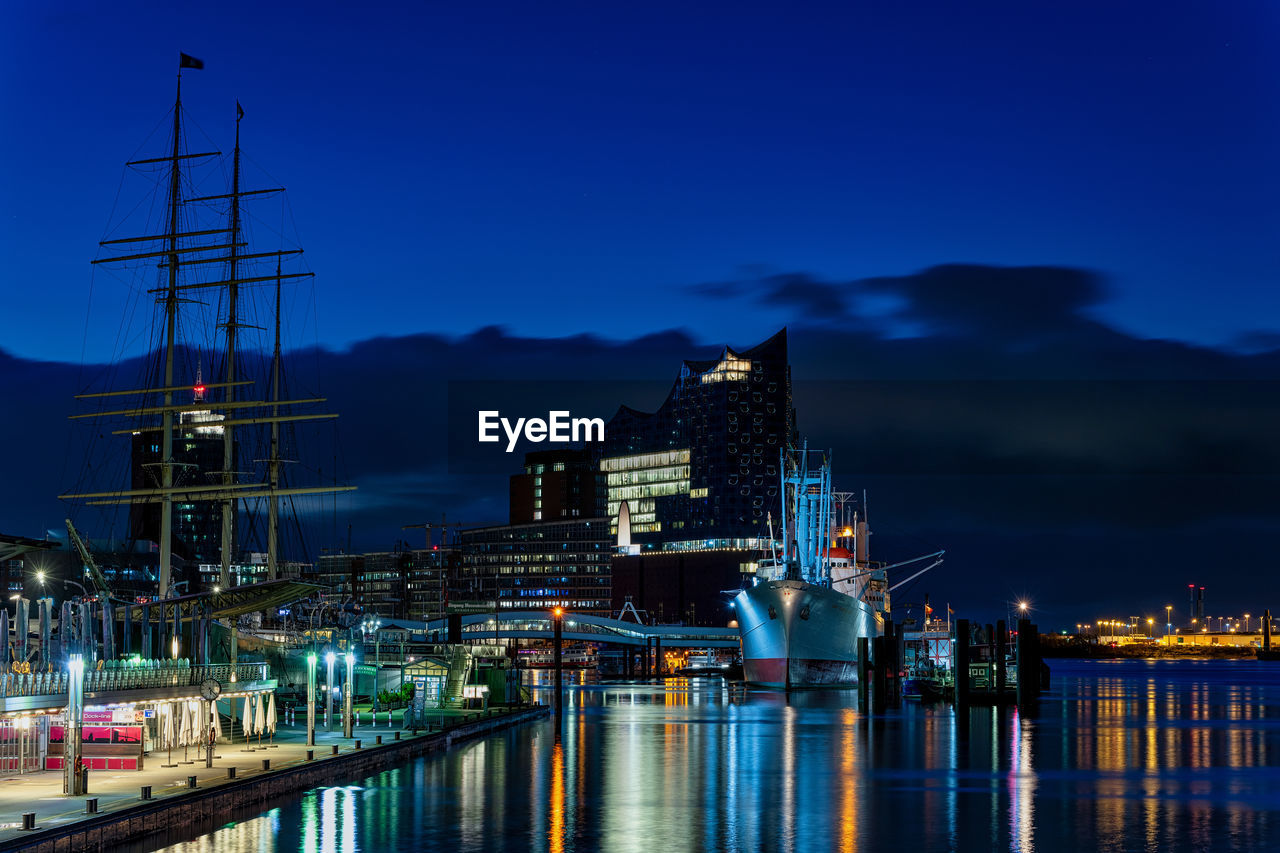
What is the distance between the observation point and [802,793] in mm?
47094

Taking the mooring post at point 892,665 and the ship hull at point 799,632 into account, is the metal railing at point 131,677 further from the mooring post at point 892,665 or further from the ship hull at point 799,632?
the ship hull at point 799,632

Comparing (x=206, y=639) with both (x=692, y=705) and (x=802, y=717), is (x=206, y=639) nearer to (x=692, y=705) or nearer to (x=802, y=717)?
(x=802, y=717)

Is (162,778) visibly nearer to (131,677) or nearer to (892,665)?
(131,677)

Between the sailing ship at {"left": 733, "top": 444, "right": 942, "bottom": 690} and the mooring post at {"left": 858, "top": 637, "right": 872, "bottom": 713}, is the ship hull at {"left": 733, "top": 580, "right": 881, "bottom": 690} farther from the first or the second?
the mooring post at {"left": 858, "top": 637, "right": 872, "bottom": 713}

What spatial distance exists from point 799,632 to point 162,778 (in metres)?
102

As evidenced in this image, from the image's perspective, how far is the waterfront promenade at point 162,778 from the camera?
28.1 m

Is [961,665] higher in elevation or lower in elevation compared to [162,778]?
lower

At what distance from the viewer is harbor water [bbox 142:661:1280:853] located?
35.7m

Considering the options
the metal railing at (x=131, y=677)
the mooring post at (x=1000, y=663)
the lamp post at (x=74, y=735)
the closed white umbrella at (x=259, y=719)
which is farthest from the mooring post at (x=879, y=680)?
the lamp post at (x=74, y=735)

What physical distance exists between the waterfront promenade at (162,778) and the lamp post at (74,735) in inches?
12.0

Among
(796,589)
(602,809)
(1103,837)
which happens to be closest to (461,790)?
(602,809)

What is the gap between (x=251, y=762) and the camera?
41.4 meters

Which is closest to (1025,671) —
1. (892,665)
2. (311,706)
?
(892,665)

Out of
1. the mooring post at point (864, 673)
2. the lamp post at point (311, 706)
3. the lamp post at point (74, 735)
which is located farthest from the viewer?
the mooring post at point (864, 673)
